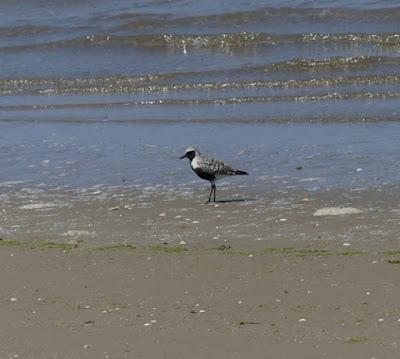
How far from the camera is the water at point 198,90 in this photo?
11.6m

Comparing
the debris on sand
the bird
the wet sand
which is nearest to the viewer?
the wet sand

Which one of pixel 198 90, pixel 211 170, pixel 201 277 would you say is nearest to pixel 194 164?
pixel 211 170

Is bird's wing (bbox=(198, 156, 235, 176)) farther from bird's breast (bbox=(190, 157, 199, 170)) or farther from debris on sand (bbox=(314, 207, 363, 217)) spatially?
debris on sand (bbox=(314, 207, 363, 217))

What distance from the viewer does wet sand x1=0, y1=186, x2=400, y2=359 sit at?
622 cm

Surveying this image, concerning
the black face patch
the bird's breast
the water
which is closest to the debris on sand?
the water

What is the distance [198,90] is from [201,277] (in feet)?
33.6

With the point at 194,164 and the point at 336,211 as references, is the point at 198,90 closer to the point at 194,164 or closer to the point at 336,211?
the point at 194,164

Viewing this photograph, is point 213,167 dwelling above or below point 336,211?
above

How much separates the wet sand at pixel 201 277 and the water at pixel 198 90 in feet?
3.58

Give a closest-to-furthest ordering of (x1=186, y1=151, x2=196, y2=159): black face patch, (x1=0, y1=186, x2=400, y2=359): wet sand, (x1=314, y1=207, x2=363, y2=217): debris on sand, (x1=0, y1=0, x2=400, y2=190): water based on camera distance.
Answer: (x1=0, y1=186, x2=400, y2=359): wet sand → (x1=314, y1=207, x2=363, y2=217): debris on sand → (x1=186, y1=151, x2=196, y2=159): black face patch → (x1=0, y1=0, x2=400, y2=190): water

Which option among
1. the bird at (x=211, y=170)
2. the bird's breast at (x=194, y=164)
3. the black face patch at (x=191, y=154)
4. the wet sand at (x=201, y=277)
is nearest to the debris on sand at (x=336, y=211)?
the wet sand at (x=201, y=277)

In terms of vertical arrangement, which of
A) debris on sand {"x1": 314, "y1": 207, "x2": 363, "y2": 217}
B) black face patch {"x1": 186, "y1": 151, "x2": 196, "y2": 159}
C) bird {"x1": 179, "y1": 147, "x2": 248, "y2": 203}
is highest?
black face patch {"x1": 186, "y1": 151, "x2": 196, "y2": 159}

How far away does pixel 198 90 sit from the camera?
57.3ft

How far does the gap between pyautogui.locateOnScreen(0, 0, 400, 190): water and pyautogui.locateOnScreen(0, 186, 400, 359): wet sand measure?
1.09 metres
